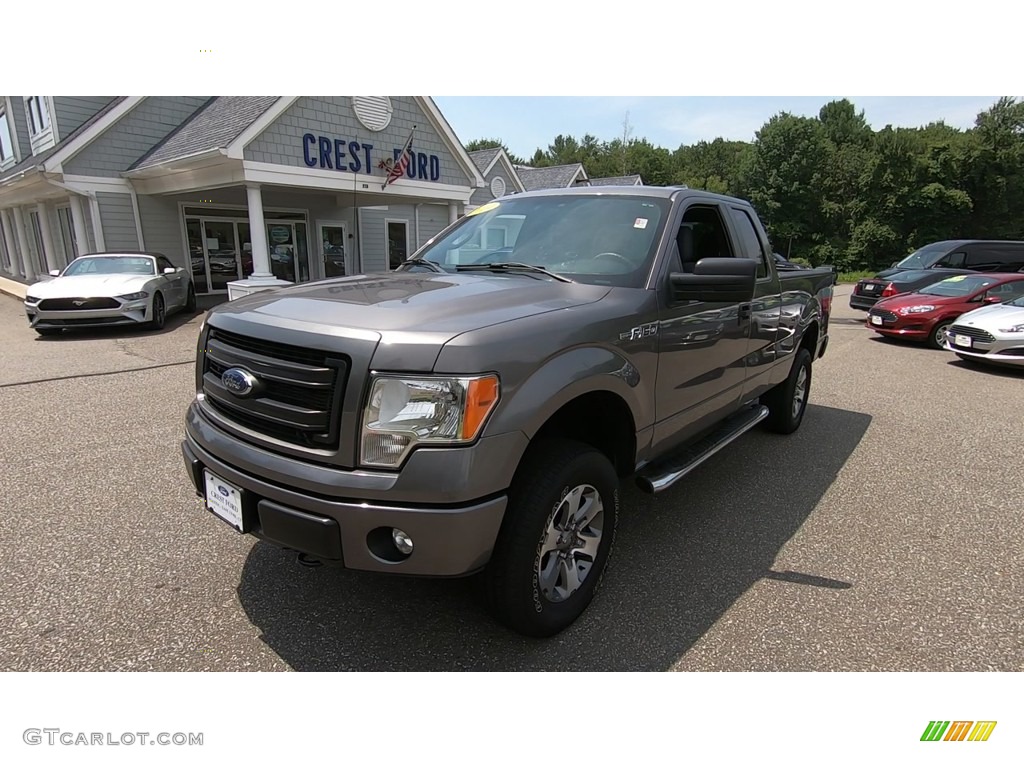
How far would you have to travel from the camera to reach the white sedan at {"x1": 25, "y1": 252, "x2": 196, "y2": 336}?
966cm

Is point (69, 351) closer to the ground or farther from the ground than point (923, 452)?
closer to the ground

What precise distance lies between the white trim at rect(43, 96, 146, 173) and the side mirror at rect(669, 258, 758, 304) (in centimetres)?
1590

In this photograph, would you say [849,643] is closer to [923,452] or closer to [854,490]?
[854,490]

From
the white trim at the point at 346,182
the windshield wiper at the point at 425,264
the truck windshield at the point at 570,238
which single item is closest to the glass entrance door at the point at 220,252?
the white trim at the point at 346,182

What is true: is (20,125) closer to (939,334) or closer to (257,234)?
(257,234)

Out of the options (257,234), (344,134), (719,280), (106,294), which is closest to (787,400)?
(719,280)

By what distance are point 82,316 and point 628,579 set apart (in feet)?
34.1

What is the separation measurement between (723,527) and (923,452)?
2744 mm

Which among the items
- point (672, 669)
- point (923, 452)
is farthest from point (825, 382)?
point (672, 669)

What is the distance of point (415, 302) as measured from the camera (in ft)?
8.04

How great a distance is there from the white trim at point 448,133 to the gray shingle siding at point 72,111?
8451mm

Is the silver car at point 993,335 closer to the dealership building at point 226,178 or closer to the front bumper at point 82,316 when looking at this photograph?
the dealership building at point 226,178

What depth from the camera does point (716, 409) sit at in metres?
3.79

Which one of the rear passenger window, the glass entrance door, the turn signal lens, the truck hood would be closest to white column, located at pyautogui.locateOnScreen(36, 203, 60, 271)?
the glass entrance door
